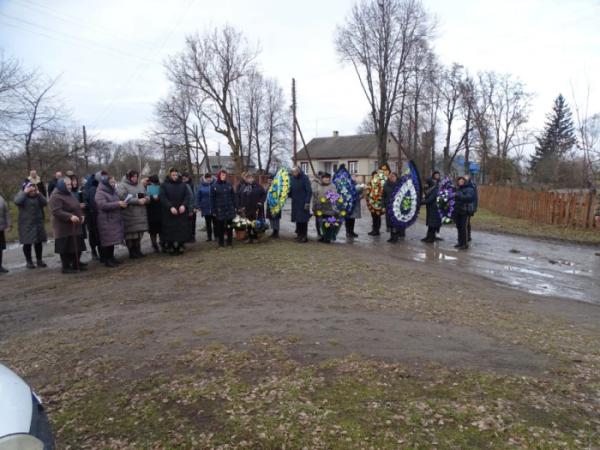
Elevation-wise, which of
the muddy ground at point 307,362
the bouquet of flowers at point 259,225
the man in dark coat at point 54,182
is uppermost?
the man in dark coat at point 54,182

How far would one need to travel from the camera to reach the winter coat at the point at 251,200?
35.7ft

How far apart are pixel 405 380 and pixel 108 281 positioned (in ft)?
19.6

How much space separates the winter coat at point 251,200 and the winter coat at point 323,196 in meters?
1.35

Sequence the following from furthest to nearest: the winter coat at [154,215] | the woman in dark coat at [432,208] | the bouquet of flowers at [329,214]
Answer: the woman in dark coat at [432,208] < the bouquet of flowers at [329,214] < the winter coat at [154,215]

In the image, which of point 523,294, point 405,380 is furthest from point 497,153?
point 405,380

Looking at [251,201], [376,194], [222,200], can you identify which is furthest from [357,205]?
[222,200]

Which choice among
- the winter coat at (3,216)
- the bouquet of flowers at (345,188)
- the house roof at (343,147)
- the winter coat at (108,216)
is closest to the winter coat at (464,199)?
the bouquet of flowers at (345,188)

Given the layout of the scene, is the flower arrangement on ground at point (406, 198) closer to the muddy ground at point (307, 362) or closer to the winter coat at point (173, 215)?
the muddy ground at point (307, 362)

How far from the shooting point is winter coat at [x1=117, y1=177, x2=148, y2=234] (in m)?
9.70

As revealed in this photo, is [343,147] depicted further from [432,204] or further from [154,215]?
[154,215]

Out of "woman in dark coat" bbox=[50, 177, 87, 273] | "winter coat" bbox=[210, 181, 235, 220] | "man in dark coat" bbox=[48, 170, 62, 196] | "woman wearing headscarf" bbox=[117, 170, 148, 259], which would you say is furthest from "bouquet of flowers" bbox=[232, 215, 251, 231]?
"man in dark coat" bbox=[48, 170, 62, 196]

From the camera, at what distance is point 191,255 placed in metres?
9.95

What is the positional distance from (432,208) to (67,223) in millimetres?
8621

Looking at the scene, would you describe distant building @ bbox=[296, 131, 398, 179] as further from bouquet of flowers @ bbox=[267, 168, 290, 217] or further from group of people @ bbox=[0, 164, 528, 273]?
bouquet of flowers @ bbox=[267, 168, 290, 217]
